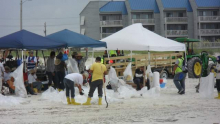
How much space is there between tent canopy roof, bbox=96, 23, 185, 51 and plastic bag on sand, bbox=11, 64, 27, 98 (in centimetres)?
481

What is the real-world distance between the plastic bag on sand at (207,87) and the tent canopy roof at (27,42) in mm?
5702

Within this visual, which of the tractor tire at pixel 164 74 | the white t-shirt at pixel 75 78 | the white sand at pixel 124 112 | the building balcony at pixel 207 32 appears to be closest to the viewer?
the white sand at pixel 124 112

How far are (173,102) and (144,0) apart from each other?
51292 millimetres

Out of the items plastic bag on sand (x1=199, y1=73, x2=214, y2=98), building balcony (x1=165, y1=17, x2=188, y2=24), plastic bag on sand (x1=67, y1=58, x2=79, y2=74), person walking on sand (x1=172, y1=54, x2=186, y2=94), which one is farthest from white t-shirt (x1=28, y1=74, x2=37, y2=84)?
building balcony (x1=165, y1=17, x2=188, y2=24)

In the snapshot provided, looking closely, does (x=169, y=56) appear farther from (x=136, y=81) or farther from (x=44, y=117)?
(x=44, y=117)

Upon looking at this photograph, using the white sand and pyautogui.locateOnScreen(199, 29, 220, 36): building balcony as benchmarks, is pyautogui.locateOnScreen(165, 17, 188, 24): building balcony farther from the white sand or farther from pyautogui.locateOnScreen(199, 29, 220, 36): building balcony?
the white sand


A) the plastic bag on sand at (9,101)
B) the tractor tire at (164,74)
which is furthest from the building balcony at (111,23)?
the plastic bag on sand at (9,101)

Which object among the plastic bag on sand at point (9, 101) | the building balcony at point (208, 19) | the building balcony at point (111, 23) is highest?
the building balcony at point (208, 19)

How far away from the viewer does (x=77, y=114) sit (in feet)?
36.8

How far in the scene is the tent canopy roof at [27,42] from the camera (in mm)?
15664

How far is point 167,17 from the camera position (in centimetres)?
6284

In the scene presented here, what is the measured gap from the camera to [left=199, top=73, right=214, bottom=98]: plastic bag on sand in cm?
1492

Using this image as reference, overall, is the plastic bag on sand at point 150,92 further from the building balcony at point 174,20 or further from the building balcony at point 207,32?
the building balcony at point 207,32

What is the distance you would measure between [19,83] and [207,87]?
7.01 m
